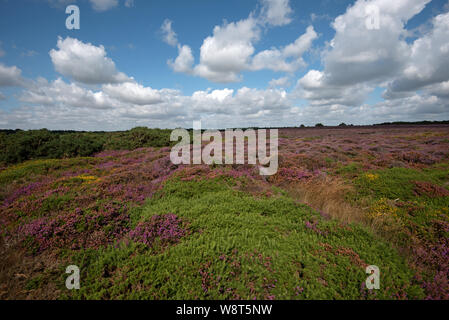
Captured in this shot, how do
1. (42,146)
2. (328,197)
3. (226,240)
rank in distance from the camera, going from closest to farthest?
(226,240), (328,197), (42,146)

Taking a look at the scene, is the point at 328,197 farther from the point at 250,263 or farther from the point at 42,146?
the point at 42,146

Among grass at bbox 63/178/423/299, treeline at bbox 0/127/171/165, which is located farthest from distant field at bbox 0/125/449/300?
treeline at bbox 0/127/171/165

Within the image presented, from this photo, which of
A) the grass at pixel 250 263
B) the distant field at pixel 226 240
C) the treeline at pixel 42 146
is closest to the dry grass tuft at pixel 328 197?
the distant field at pixel 226 240

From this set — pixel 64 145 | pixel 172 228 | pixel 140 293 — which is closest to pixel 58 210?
pixel 172 228

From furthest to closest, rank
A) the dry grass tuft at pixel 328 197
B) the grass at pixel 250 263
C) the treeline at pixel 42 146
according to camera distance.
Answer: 1. the treeline at pixel 42 146
2. the dry grass tuft at pixel 328 197
3. the grass at pixel 250 263

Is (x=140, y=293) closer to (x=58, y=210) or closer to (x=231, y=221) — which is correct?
(x=231, y=221)

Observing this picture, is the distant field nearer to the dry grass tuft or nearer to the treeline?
the dry grass tuft

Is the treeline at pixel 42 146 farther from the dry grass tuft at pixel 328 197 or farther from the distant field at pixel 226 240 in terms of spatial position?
the dry grass tuft at pixel 328 197

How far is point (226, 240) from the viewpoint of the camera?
455cm

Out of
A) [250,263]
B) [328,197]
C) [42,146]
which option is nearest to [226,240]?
[250,263]

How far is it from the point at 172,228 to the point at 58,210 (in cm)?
448

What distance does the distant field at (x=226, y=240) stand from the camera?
337cm

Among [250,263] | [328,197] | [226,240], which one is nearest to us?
[250,263]

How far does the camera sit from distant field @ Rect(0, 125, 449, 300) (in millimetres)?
3373
